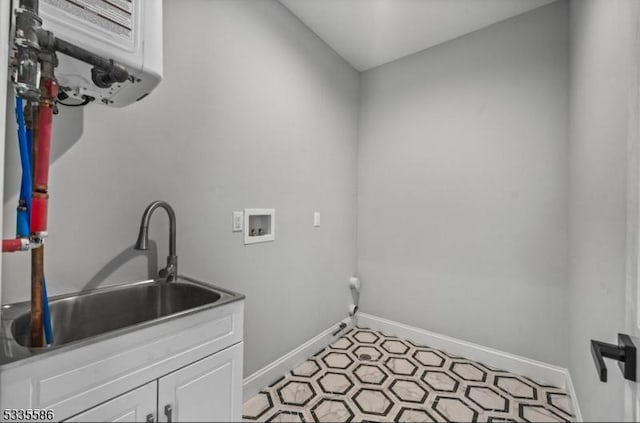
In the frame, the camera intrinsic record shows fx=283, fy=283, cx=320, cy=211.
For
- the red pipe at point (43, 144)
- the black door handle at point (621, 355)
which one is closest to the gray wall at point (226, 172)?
the red pipe at point (43, 144)

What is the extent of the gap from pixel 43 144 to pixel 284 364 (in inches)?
66.7

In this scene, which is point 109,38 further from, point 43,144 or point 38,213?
point 38,213

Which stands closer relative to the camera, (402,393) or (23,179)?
(23,179)

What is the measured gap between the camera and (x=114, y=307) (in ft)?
3.59

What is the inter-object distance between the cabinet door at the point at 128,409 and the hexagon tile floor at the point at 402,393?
82 cm

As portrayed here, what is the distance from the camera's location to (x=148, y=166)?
1230 millimetres

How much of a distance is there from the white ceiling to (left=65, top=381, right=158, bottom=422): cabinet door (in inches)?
85.7

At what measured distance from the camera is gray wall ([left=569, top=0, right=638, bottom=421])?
79 cm

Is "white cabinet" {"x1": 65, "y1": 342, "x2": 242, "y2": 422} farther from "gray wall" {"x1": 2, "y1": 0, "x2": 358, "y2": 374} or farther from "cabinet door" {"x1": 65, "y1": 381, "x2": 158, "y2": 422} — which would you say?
"gray wall" {"x1": 2, "y1": 0, "x2": 358, "y2": 374}

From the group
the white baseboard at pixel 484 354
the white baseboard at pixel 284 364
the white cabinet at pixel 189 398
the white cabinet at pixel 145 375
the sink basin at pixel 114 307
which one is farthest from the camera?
the white baseboard at pixel 484 354

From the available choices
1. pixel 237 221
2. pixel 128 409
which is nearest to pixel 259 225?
pixel 237 221

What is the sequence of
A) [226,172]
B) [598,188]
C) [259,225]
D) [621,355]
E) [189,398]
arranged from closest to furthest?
1. [621,355]
2. [189,398]
3. [598,188]
4. [226,172]
5. [259,225]

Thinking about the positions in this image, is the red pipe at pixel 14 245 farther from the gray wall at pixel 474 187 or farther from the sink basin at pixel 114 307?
the gray wall at pixel 474 187

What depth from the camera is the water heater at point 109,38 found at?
0.75 metres
